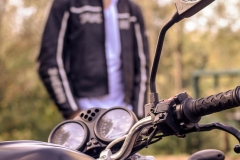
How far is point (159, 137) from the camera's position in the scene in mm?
1517

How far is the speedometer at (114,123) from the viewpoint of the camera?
169 centimetres

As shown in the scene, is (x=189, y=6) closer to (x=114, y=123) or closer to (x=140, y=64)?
(x=114, y=123)

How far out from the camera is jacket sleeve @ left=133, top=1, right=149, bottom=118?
11.9 feet

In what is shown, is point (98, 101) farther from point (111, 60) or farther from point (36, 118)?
point (36, 118)

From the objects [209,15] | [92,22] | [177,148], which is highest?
[92,22]

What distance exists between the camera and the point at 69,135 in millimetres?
1811

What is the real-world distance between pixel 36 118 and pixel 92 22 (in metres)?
8.65

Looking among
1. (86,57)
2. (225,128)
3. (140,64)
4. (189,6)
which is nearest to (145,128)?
(225,128)

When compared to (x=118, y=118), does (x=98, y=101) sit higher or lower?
lower

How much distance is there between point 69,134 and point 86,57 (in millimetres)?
1669

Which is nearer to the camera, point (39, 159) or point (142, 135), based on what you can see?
point (39, 159)

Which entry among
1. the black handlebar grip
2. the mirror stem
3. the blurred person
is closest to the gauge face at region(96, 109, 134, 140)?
the mirror stem

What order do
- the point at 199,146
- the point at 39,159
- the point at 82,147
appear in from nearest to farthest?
the point at 39,159
the point at 82,147
the point at 199,146

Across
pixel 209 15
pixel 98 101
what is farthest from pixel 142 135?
pixel 209 15
